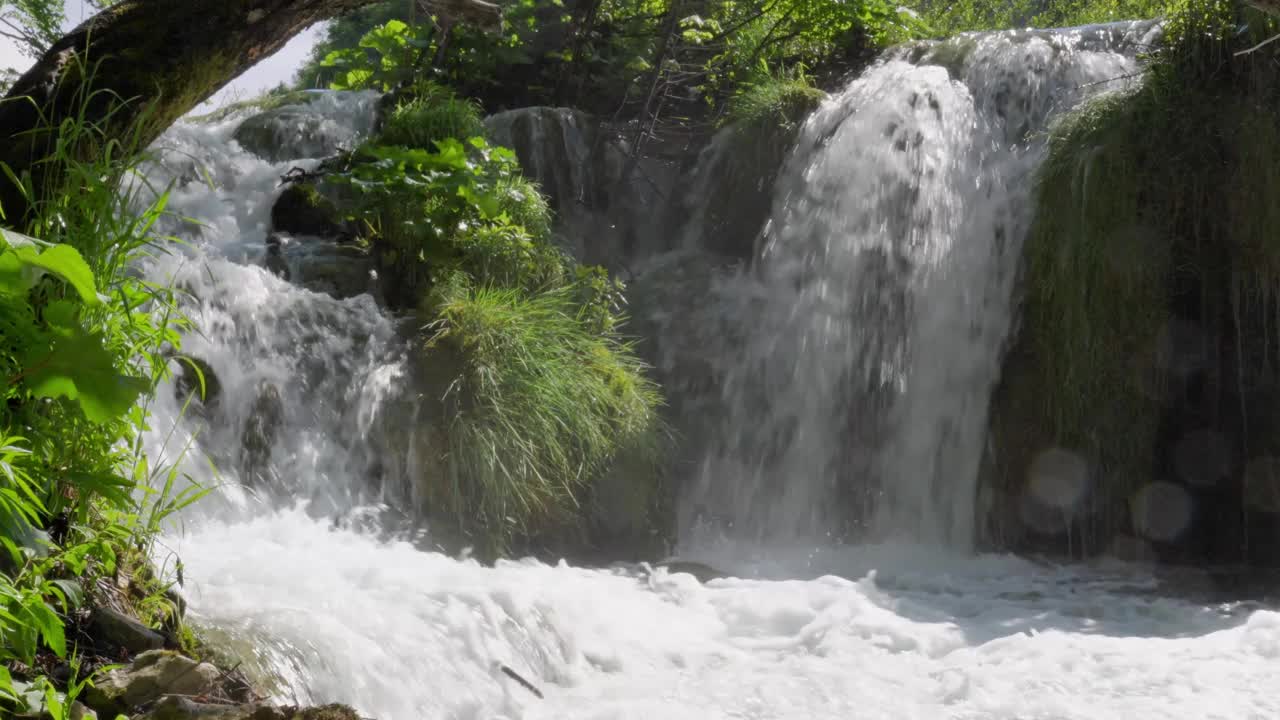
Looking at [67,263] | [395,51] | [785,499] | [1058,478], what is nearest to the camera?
[67,263]

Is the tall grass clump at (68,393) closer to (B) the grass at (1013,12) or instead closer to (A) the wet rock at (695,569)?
(A) the wet rock at (695,569)

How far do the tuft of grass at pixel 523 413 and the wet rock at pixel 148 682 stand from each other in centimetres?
275

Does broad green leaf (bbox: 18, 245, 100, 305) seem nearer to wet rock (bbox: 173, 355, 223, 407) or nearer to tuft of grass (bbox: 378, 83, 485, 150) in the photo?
wet rock (bbox: 173, 355, 223, 407)

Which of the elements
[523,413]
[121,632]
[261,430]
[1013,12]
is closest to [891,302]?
[523,413]

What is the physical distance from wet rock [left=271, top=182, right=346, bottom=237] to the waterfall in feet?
8.64

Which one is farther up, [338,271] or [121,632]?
[338,271]

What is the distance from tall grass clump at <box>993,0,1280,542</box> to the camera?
6.02 metres

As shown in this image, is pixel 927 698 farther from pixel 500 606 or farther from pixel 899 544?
pixel 899 544

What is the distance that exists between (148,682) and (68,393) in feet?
2.12

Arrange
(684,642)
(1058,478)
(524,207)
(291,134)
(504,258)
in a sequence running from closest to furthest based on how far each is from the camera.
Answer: (684,642), (1058,478), (504,258), (524,207), (291,134)

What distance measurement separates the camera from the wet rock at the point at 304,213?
6.95m

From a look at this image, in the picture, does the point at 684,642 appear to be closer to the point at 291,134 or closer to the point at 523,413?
the point at 523,413

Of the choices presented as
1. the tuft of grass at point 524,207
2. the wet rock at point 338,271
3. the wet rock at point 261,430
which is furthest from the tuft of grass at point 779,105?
the wet rock at point 261,430

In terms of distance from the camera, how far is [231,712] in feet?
7.13
